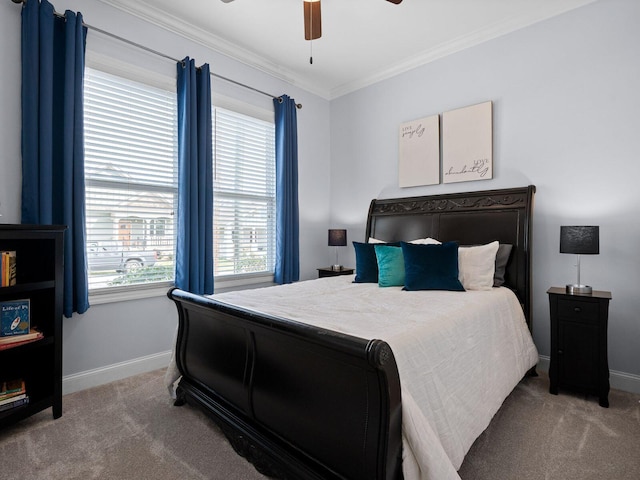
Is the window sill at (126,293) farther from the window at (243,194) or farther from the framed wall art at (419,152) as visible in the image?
the framed wall art at (419,152)

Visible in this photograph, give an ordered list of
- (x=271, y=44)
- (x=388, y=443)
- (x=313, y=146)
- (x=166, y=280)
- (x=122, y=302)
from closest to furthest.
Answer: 1. (x=388, y=443)
2. (x=122, y=302)
3. (x=166, y=280)
4. (x=271, y=44)
5. (x=313, y=146)

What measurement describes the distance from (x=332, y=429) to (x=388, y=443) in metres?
0.26

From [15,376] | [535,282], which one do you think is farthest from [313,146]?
[15,376]

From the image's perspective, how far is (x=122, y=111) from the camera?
9.46 ft

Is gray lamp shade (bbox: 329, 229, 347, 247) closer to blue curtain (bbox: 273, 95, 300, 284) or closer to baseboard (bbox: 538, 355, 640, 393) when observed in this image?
blue curtain (bbox: 273, 95, 300, 284)

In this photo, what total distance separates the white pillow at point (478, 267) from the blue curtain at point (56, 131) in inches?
113

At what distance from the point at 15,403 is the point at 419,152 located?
379 centimetres

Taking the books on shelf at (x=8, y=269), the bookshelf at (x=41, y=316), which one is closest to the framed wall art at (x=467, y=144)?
the bookshelf at (x=41, y=316)

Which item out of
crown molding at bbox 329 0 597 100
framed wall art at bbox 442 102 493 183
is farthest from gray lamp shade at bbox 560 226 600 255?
crown molding at bbox 329 0 597 100

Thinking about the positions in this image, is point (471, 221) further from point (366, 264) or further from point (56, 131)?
point (56, 131)

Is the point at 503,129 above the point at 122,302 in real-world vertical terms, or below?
above

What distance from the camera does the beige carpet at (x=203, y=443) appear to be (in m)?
1.70

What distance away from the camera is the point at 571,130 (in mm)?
2848

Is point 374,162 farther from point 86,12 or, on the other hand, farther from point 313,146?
point 86,12
